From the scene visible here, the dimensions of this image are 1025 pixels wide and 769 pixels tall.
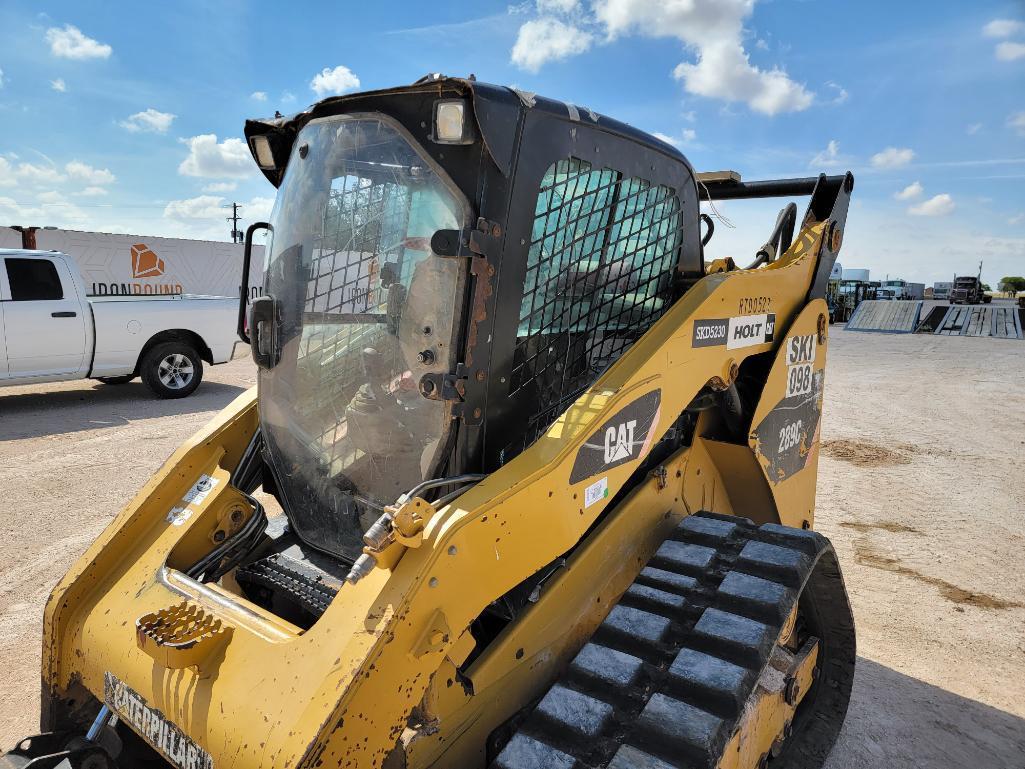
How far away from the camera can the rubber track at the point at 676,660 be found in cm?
174

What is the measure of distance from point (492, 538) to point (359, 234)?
111 cm

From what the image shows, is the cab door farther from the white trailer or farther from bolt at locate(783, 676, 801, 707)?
bolt at locate(783, 676, 801, 707)

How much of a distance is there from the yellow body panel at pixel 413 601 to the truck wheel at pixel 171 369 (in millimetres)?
7578

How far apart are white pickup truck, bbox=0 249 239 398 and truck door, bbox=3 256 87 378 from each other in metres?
0.01

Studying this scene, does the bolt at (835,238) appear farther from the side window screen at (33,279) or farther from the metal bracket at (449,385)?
the side window screen at (33,279)

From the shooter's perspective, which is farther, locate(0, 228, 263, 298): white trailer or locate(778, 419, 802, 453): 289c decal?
locate(0, 228, 263, 298): white trailer

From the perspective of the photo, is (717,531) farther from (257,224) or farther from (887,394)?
(887,394)

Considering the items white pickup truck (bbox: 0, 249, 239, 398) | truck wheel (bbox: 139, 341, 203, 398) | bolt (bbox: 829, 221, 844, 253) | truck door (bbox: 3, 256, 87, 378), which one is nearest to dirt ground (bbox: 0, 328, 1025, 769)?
truck wheel (bbox: 139, 341, 203, 398)

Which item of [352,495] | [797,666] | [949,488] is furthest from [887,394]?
[352,495]

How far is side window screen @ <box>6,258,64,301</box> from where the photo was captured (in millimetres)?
8609

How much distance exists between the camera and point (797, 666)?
262cm

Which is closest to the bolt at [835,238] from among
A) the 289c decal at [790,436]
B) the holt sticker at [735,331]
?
the holt sticker at [735,331]

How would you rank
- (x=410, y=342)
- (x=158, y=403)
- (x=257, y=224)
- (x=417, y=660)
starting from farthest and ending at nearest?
(x=158, y=403), (x=257, y=224), (x=410, y=342), (x=417, y=660)

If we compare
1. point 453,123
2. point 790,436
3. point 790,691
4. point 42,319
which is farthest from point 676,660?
point 42,319
